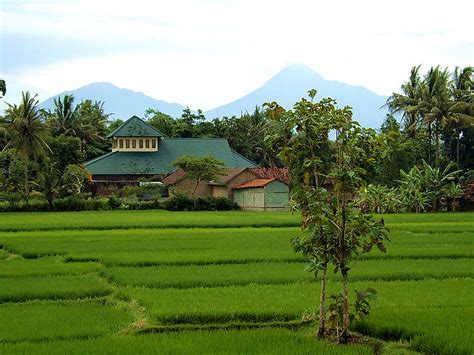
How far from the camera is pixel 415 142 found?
51062 millimetres

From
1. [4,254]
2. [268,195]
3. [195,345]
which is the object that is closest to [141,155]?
[268,195]

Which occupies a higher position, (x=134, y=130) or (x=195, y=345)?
(x=134, y=130)

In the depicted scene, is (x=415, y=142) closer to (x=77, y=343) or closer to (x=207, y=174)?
(x=207, y=174)

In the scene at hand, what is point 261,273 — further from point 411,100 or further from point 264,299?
point 411,100

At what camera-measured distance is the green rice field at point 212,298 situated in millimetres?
7875

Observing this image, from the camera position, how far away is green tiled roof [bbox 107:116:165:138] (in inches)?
2142

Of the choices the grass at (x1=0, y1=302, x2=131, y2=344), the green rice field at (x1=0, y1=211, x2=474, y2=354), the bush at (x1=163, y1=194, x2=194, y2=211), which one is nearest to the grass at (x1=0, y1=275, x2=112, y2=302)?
the green rice field at (x1=0, y1=211, x2=474, y2=354)

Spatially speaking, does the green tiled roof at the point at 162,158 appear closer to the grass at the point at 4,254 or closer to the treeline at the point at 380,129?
the treeline at the point at 380,129

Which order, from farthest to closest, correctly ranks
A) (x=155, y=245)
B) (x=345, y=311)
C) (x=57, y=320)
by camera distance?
(x=155, y=245) < (x=57, y=320) < (x=345, y=311)

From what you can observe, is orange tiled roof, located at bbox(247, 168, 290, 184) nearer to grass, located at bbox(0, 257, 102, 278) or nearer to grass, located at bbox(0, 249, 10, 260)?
grass, located at bbox(0, 249, 10, 260)

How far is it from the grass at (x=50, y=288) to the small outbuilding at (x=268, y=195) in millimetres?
31308

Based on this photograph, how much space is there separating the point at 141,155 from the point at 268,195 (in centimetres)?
1447

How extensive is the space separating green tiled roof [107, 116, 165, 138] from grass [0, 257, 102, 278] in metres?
38.5

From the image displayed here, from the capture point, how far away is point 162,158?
180 ft
